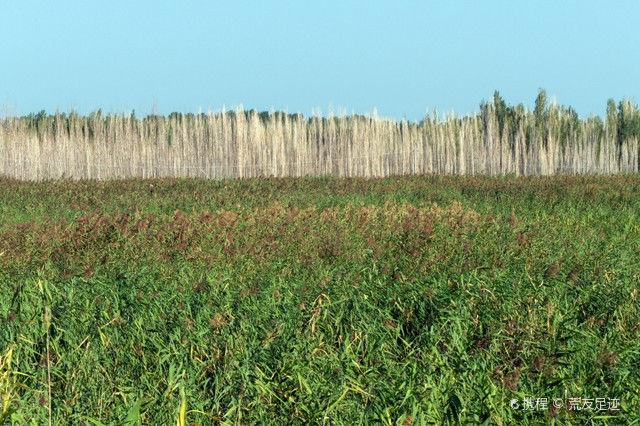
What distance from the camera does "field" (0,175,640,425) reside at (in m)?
3.56

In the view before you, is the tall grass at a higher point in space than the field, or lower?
higher

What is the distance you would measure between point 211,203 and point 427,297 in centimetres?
971

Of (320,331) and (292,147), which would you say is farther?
(292,147)

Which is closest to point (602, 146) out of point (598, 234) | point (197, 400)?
point (598, 234)

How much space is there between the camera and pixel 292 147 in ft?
88.2

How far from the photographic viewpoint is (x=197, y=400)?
3645mm

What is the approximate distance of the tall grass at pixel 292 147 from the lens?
86.2ft

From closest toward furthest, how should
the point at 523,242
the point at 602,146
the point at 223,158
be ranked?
the point at 523,242, the point at 223,158, the point at 602,146

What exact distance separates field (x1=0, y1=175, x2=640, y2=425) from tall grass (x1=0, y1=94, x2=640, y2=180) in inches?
698

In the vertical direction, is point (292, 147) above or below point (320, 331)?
above

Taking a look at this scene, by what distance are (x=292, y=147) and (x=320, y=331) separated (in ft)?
73.9

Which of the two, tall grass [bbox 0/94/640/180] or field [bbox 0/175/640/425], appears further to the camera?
tall grass [bbox 0/94/640/180]

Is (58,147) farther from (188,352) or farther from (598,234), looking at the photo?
(188,352)

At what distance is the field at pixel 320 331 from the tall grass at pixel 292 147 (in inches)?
698
